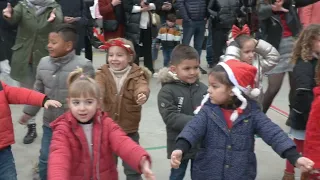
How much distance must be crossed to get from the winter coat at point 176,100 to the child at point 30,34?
6.84 ft

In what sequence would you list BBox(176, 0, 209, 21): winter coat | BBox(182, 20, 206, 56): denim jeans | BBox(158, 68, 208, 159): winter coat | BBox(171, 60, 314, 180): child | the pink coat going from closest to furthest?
BBox(171, 60, 314, 180): child → BBox(158, 68, 208, 159): winter coat → the pink coat → BBox(176, 0, 209, 21): winter coat → BBox(182, 20, 206, 56): denim jeans

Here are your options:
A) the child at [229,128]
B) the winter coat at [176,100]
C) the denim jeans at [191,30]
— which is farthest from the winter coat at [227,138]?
the denim jeans at [191,30]

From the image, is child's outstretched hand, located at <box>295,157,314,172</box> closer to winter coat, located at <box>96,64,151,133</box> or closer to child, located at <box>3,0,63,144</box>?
winter coat, located at <box>96,64,151,133</box>

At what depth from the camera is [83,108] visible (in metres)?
3.26

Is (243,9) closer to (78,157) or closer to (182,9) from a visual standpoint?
(182,9)

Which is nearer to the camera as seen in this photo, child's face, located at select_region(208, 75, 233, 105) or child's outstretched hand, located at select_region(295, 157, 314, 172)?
child's outstretched hand, located at select_region(295, 157, 314, 172)

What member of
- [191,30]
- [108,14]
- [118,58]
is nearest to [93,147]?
[118,58]

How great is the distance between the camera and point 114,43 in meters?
4.48

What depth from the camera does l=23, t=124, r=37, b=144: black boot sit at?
599 cm

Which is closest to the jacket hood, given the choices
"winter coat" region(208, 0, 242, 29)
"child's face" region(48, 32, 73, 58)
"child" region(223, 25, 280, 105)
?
"child" region(223, 25, 280, 105)

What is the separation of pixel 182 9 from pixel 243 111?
5.80 m

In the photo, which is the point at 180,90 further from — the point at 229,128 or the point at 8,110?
the point at 8,110

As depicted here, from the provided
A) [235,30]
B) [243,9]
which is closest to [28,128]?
[235,30]

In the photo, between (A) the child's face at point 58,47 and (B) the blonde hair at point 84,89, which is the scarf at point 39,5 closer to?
(A) the child's face at point 58,47
